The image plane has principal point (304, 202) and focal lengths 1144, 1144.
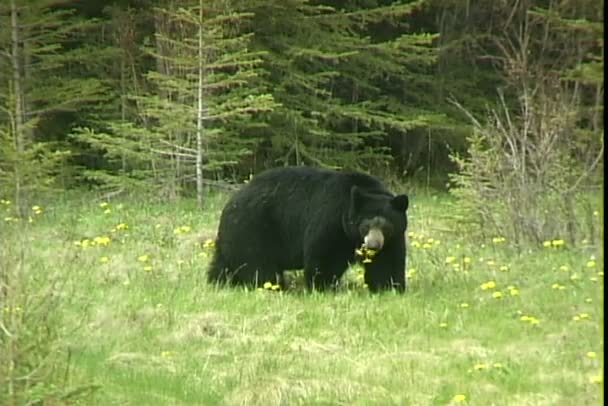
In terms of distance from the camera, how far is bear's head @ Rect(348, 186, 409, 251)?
9805 millimetres

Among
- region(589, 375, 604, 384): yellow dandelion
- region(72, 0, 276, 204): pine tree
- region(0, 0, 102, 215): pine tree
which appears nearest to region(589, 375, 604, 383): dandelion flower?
region(589, 375, 604, 384): yellow dandelion

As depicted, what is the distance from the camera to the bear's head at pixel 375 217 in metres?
9.80

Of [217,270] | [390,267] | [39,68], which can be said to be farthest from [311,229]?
[39,68]

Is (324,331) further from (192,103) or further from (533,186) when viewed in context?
(192,103)

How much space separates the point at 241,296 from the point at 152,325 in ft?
4.31

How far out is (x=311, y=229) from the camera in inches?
406

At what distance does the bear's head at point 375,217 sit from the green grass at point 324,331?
500 millimetres

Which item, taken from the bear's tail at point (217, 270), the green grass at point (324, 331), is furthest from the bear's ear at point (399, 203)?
the bear's tail at point (217, 270)

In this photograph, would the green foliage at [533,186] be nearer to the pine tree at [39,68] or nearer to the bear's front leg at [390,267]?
the bear's front leg at [390,267]

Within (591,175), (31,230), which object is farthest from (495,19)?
(31,230)

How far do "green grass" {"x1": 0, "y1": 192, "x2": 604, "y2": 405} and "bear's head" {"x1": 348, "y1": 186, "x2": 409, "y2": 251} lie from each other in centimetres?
50

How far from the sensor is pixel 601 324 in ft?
26.2

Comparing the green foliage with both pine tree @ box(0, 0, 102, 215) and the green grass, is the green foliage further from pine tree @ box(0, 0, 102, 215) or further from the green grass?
pine tree @ box(0, 0, 102, 215)

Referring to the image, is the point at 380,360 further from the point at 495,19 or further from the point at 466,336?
the point at 495,19
